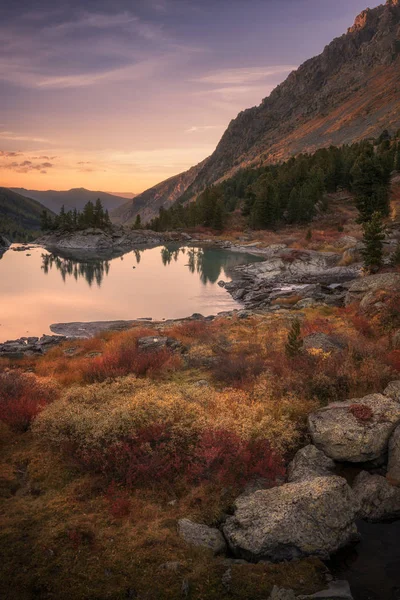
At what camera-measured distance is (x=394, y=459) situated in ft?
41.4

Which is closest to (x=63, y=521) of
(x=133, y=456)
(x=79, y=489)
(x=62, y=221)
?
(x=79, y=489)

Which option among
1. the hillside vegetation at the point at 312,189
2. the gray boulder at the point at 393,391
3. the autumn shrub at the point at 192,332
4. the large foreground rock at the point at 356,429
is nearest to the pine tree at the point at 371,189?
the hillside vegetation at the point at 312,189

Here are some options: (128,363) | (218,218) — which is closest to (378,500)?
(128,363)

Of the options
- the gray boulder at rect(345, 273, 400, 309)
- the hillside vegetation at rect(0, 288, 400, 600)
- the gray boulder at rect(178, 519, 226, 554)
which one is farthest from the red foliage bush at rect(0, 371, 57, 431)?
the gray boulder at rect(345, 273, 400, 309)

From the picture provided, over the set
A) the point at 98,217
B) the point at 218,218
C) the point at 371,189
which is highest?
the point at 98,217

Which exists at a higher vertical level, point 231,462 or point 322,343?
point 322,343

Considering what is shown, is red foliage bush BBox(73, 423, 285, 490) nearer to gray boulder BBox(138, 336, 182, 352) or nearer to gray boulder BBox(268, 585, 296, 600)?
gray boulder BBox(268, 585, 296, 600)

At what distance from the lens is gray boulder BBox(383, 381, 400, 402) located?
1502cm

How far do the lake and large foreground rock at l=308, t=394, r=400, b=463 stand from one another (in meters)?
29.2

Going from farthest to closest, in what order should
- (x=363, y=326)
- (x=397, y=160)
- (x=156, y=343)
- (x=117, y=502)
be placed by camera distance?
(x=397, y=160)
(x=363, y=326)
(x=156, y=343)
(x=117, y=502)

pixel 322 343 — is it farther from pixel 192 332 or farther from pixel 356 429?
pixel 192 332

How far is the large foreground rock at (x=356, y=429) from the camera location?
13.1m

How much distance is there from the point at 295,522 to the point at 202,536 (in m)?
2.42

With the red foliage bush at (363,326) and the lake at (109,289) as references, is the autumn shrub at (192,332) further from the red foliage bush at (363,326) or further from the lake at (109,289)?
the lake at (109,289)
